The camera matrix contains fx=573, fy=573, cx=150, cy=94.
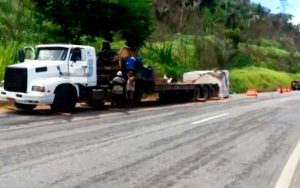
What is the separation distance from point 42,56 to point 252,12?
281 ft

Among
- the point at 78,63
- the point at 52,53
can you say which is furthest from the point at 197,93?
the point at 52,53

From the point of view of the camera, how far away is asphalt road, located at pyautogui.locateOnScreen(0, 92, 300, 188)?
8539 mm

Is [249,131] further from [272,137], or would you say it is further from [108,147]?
[108,147]

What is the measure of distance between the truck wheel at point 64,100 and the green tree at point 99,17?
8.16 m

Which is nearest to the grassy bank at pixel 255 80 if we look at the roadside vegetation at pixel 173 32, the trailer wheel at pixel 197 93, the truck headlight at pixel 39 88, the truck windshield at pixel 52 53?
the roadside vegetation at pixel 173 32

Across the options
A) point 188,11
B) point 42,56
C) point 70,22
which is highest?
point 188,11

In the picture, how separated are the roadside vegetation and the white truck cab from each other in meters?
4.08

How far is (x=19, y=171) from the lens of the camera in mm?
8734

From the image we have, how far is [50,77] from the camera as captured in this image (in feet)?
64.1

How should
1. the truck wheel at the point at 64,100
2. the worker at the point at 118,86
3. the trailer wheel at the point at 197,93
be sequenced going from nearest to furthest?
the truck wheel at the point at 64,100, the worker at the point at 118,86, the trailer wheel at the point at 197,93

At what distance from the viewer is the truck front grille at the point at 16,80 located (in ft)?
62.6

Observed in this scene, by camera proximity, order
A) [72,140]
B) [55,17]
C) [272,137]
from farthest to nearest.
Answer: [55,17], [272,137], [72,140]

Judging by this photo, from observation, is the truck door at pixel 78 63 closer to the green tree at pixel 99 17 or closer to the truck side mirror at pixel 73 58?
the truck side mirror at pixel 73 58

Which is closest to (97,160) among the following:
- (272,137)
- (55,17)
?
(272,137)
